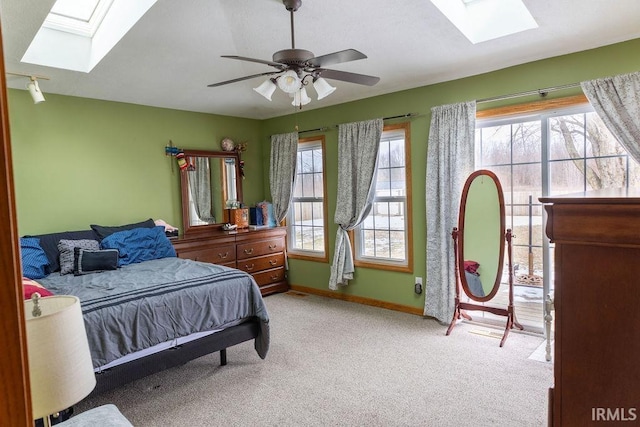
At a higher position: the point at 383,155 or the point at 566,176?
the point at 383,155

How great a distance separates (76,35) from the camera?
10.6 ft

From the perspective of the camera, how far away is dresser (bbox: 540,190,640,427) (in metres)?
0.77

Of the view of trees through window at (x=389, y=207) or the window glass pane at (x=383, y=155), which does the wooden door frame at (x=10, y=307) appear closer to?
the view of trees through window at (x=389, y=207)

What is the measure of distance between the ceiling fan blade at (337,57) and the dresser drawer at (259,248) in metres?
3.14

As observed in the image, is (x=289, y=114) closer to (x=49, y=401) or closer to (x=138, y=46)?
(x=138, y=46)

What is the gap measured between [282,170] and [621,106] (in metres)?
3.79

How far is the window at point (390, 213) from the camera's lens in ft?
14.4

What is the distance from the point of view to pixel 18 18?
2.42m

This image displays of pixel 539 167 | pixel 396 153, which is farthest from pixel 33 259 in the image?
pixel 539 167

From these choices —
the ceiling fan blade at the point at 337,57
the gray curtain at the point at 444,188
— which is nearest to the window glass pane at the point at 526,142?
the gray curtain at the point at 444,188

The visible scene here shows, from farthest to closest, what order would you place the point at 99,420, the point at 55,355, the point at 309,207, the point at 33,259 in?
the point at 309,207 → the point at 33,259 → the point at 99,420 → the point at 55,355

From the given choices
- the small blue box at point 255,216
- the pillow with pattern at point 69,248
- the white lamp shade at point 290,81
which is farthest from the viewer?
the small blue box at point 255,216

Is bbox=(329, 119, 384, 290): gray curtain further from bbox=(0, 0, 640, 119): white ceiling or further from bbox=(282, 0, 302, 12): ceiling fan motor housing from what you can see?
bbox=(282, 0, 302, 12): ceiling fan motor housing

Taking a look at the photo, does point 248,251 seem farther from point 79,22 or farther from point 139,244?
point 79,22
